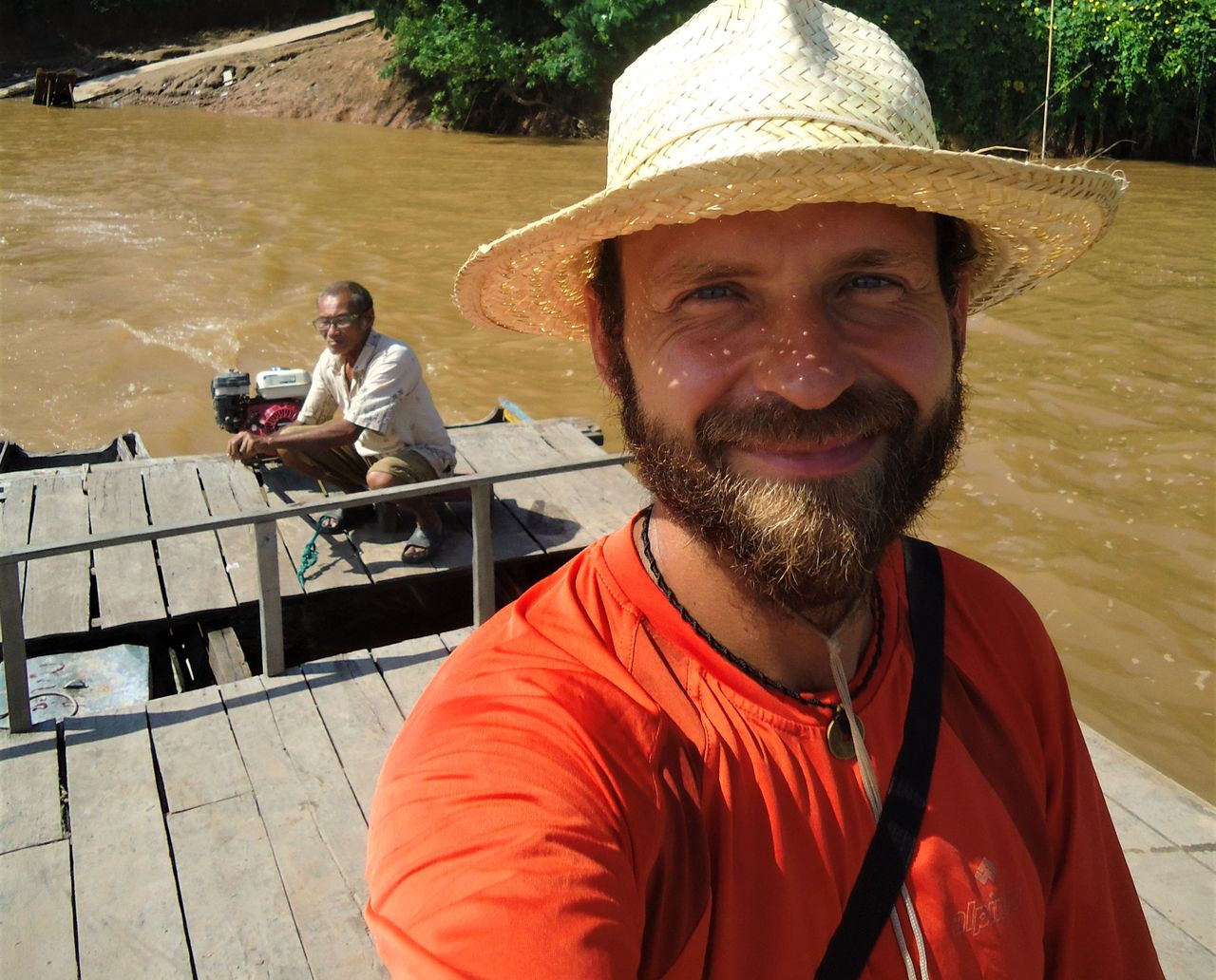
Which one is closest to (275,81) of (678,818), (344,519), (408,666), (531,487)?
(531,487)

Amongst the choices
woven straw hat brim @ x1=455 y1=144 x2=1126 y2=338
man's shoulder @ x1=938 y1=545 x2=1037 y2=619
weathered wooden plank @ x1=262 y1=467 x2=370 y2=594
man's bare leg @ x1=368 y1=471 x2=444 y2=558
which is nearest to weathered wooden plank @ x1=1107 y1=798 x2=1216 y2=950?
man's shoulder @ x1=938 y1=545 x2=1037 y2=619

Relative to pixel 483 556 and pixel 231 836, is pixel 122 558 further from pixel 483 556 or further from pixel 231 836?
pixel 231 836

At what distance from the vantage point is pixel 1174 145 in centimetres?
1992

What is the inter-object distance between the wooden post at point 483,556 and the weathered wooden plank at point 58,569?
1.49 meters

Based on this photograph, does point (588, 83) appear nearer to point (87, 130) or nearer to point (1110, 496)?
point (87, 130)

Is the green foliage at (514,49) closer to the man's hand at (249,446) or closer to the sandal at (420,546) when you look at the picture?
the man's hand at (249,446)

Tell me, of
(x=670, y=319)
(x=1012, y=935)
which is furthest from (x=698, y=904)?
(x=670, y=319)

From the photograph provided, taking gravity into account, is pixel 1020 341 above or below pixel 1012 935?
below

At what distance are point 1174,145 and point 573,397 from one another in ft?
50.4

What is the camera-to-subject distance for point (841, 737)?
1.43 meters

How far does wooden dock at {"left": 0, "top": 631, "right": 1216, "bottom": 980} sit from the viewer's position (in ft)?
9.20

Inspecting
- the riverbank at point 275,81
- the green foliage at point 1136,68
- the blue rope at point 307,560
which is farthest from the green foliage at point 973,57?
the blue rope at point 307,560

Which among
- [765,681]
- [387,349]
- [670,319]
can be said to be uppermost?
[670,319]

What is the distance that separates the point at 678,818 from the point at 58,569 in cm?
455
